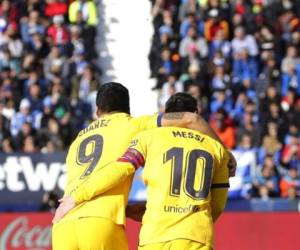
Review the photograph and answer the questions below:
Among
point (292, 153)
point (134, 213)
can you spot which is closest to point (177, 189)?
point (134, 213)

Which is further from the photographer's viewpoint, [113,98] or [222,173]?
[113,98]

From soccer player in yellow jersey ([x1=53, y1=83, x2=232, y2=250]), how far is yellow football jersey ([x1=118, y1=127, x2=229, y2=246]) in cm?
20

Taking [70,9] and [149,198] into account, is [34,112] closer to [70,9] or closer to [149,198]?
[70,9]

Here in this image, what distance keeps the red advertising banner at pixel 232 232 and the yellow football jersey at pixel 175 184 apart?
16.4ft

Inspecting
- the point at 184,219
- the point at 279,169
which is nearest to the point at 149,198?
the point at 184,219

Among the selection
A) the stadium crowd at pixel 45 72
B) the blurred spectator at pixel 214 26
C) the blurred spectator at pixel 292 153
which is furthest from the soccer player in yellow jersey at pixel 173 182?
the blurred spectator at pixel 214 26

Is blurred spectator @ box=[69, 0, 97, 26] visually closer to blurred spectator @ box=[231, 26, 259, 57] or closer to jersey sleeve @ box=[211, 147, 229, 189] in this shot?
blurred spectator @ box=[231, 26, 259, 57]

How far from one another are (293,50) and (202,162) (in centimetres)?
1310

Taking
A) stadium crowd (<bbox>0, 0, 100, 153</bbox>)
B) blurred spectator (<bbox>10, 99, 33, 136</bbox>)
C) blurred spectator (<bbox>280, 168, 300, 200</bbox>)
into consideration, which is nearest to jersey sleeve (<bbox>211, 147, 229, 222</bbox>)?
blurred spectator (<bbox>280, 168, 300, 200</bbox>)

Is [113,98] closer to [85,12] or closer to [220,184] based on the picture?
[220,184]

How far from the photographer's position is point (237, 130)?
17.9 m

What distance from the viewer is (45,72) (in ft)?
66.1

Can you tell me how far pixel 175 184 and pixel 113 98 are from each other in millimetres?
830

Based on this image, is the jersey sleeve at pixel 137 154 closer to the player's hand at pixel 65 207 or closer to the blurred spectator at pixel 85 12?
the player's hand at pixel 65 207
